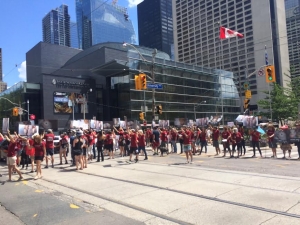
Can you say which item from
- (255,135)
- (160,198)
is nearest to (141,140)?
(255,135)

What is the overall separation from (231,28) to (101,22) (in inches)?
2215

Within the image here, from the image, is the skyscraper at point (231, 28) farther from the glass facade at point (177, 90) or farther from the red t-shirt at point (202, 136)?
the red t-shirt at point (202, 136)

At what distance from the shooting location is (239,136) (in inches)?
623

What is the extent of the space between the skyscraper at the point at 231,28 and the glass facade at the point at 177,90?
6815 millimetres

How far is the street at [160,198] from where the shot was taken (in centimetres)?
575

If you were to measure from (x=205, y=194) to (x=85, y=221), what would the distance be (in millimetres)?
3167

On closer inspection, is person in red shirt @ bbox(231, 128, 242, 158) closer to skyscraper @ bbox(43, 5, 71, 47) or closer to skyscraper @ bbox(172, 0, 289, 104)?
skyscraper @ bbox(43, 5, 71, 47)

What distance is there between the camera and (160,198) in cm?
718

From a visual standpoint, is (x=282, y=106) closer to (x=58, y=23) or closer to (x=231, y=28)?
(x=58, y=23)

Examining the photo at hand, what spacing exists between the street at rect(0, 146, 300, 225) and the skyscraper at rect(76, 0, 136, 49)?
72.6 feet

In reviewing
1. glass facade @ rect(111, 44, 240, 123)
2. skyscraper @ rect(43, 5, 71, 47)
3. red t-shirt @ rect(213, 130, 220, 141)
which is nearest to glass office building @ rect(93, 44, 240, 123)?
glass facade @ rect(111, 44, 240, 123)

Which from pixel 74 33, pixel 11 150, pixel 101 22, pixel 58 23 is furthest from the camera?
pixel 58 23

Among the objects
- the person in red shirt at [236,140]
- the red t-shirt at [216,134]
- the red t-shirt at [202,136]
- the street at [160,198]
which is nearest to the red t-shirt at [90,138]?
the street at [160,198]

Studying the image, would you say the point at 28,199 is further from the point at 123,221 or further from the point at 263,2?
the point at 263,2
